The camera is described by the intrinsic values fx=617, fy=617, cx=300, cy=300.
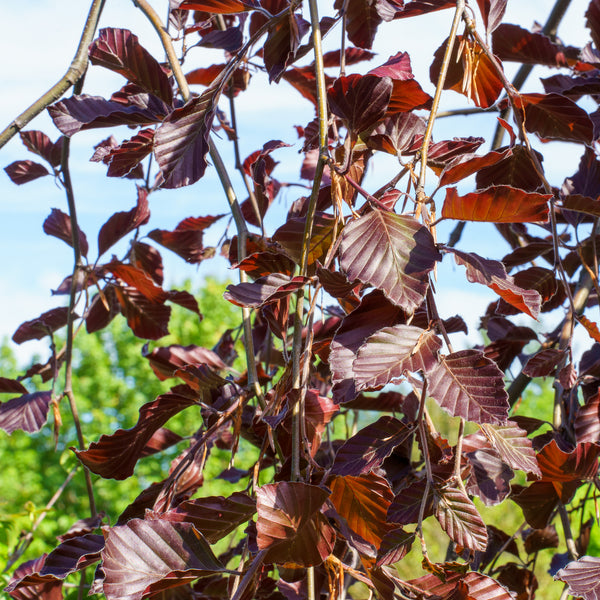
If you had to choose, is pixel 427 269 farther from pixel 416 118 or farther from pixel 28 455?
pixel 28 455

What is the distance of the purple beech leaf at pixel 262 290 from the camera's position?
533mm

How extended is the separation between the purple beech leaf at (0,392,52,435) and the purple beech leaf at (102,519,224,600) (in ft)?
1.67

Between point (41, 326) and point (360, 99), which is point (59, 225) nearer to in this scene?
point (41, 326)

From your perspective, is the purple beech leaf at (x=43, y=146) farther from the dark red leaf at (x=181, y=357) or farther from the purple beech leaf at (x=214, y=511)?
the purple beech leaf at (x=214, y=511)

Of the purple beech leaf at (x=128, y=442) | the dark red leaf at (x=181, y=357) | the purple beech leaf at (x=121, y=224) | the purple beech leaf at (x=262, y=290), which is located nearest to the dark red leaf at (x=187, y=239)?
the purple beech leaf at (x=121, y=224)

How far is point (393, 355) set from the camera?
474 mm

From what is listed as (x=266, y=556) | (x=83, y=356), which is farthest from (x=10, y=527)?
(x=83, y=356)

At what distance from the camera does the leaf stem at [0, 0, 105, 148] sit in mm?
800

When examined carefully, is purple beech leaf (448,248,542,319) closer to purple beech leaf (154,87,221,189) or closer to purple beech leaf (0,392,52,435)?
purple beech leaf (154,87,221,189)

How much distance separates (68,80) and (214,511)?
2.15 feet

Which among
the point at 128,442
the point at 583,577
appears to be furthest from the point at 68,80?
the point at 583,577

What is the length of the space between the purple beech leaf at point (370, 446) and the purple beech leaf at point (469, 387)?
11 cm

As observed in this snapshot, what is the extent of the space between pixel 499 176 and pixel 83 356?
6.42 meters

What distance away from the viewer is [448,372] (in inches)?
19.8
